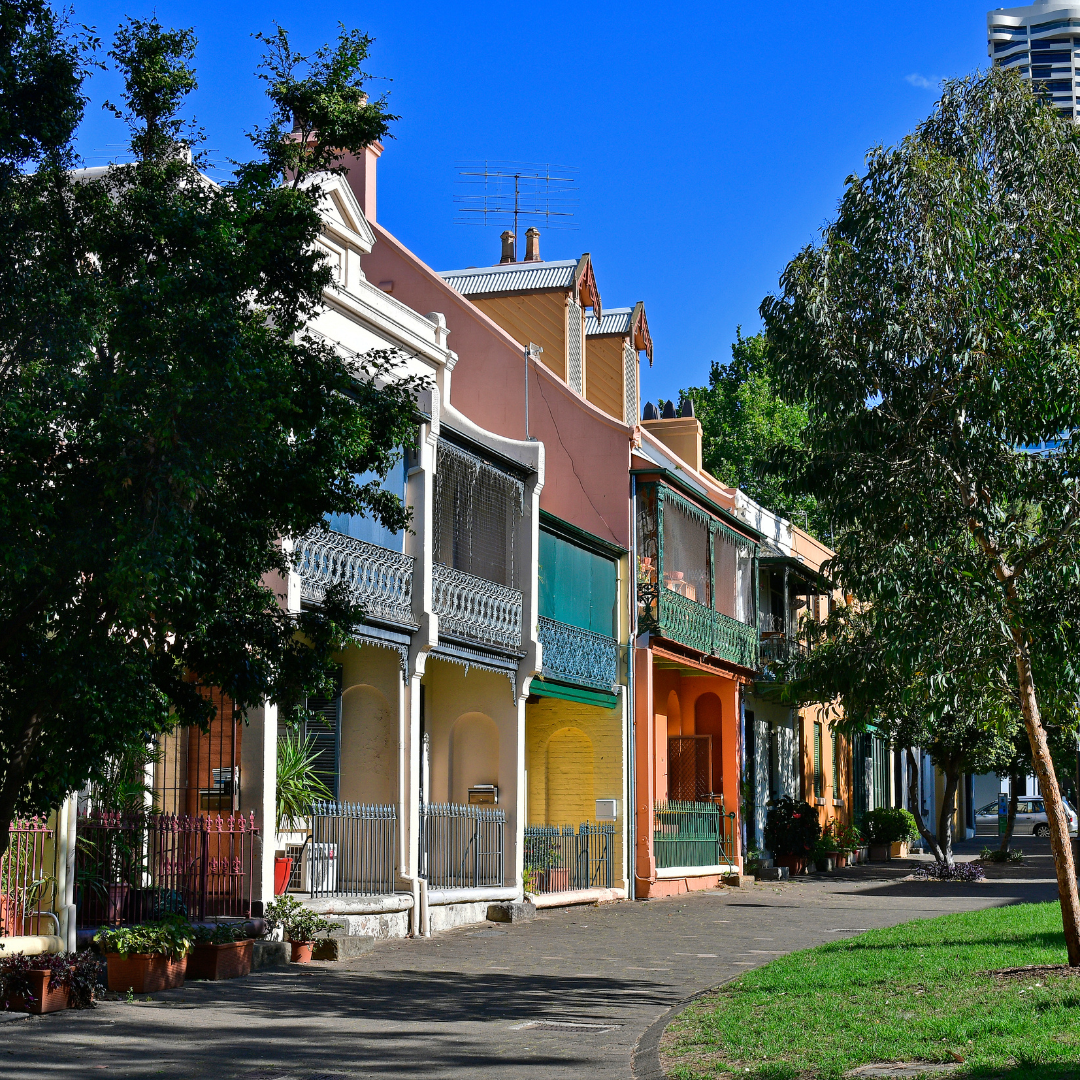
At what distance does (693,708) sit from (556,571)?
27.1 feet

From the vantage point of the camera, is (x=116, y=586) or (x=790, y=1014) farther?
(x=790, y=1014)

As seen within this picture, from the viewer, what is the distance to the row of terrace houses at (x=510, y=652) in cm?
1586

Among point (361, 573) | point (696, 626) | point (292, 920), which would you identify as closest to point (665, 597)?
point (696, 626)

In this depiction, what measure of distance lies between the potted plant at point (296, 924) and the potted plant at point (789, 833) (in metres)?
18.4

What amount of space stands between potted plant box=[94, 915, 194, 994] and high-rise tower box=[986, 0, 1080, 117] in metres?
197

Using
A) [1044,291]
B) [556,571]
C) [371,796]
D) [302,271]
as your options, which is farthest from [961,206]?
[556,571]

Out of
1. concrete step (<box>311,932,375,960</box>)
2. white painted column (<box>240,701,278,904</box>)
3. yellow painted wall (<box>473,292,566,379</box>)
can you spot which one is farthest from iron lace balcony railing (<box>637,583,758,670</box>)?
white painted column (<box>240,701,278,904</box>)

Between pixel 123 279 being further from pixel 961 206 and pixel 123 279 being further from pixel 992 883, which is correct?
pixel 992 883

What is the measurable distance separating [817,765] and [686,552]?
12.2 m

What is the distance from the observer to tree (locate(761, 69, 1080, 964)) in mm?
12023

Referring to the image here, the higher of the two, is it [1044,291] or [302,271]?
[1044,291]

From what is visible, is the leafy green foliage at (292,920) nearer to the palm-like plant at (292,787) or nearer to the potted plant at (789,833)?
the palm-like plant at (292,787)

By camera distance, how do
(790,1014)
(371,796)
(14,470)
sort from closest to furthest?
(14,470), (790,1014), (371,796)

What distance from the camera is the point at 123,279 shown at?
862 cm
